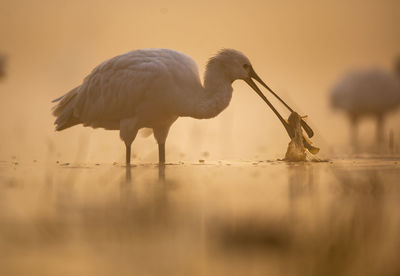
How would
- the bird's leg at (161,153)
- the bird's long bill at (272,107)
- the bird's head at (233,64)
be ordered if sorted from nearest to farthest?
the bird's head at (233,64) → the bird's long bill at (272,107) → the bird's leg at (161,153)

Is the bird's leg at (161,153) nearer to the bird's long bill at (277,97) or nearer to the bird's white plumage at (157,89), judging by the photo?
the bird's white plumage at (157,89)

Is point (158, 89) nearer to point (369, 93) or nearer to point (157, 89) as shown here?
point (157, 89)

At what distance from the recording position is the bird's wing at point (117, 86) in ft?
27.5

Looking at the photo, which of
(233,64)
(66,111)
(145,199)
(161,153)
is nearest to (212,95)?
(233,64)

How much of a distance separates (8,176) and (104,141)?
3.82 meters

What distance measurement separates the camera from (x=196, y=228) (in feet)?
11.6

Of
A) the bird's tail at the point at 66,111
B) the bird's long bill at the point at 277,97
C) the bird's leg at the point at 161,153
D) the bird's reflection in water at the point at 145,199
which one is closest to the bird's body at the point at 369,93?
the bird's long bill at the point at 277,97

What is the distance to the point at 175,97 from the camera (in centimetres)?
830

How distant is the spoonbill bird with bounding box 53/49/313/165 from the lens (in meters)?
8.33

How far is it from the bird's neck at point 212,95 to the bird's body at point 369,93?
41.6 ft

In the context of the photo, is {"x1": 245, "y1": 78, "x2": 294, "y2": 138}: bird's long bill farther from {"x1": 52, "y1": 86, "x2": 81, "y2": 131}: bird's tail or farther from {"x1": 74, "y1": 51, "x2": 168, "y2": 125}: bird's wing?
{"x1": 52, "y1": 86, "x2": 81, "y2": 131}: bird's tail

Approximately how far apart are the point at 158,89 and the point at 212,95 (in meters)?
0.64

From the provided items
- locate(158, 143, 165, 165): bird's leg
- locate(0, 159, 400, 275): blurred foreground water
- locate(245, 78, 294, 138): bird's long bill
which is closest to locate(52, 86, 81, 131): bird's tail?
locate(158, 143, 165, 165): bird's leg

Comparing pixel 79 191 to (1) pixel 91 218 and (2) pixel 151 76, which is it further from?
(2) pixel 151 76
